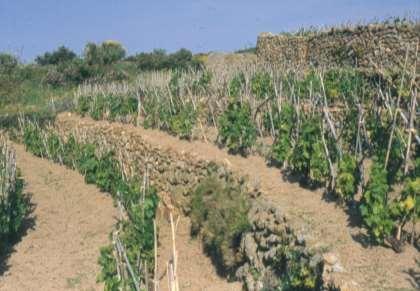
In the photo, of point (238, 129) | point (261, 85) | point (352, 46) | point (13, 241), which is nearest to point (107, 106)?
point (261, 85)

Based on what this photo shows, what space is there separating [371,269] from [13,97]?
63.6 feet

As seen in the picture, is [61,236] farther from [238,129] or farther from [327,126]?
[327,126]

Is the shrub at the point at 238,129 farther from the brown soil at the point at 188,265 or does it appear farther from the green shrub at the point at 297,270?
the green shrub at the point at 297,270

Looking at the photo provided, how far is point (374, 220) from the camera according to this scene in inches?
303

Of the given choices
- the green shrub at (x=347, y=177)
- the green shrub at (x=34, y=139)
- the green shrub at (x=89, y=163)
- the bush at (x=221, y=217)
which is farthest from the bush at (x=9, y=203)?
the green shrub at (x=347, y=177)

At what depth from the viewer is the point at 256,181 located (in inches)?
415

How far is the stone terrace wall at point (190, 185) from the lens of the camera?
28.9ft

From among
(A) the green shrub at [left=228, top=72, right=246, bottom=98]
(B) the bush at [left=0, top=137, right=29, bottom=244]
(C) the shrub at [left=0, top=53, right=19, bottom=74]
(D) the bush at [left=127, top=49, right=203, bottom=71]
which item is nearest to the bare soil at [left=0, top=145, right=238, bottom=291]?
(B) the bush at [left=0, top=137, right=29, bottom=244]

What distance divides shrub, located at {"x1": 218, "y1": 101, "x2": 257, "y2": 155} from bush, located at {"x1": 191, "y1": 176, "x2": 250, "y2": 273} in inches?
39.2

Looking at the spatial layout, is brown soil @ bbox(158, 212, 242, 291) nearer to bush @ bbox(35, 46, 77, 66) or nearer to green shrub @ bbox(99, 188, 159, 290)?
green shrub @ bbox(99, 188, 159, 290)

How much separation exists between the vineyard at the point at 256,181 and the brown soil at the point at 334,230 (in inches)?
0.9

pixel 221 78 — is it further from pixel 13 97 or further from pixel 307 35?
pixel 13 97

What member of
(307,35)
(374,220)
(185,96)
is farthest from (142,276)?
(307,35)

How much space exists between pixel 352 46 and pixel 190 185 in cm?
979
